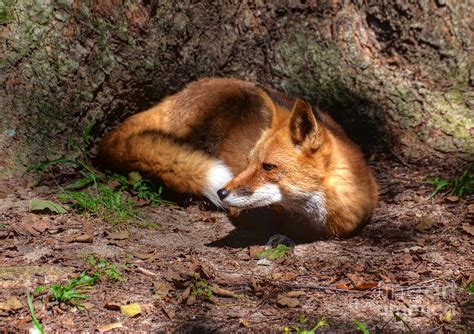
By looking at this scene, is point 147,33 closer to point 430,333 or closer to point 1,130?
point 1,130

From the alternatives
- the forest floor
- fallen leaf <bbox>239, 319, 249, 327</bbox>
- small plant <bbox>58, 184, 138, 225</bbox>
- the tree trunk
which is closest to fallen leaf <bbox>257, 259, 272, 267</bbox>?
the forest floor

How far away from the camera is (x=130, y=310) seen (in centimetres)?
302

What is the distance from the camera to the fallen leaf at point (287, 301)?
10.4 ft

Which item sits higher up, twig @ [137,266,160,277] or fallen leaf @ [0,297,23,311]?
twig @ [137,266,160,277]

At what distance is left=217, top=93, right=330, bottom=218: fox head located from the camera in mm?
3932

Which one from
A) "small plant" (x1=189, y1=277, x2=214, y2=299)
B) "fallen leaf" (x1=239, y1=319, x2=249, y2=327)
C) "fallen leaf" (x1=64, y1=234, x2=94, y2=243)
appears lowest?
"fallen leaf" (x1=64, y1=234, x2=94, y2=243)

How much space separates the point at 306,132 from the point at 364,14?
1634 mm

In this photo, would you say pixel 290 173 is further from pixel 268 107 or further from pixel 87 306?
pixel 87 306

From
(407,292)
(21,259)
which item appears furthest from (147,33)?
(407,292)

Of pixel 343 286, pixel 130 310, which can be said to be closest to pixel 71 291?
pixel 130 310

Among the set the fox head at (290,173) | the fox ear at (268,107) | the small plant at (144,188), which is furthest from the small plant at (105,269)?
the fox ear at (268,107)

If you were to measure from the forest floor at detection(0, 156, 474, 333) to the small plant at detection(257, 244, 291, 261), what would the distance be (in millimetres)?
42

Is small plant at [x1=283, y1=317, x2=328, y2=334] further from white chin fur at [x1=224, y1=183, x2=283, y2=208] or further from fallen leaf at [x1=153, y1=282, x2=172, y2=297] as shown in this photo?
white chin fur at [x1=224, y1=183, x2=283, y2=208]

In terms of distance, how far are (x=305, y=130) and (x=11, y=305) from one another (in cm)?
229
